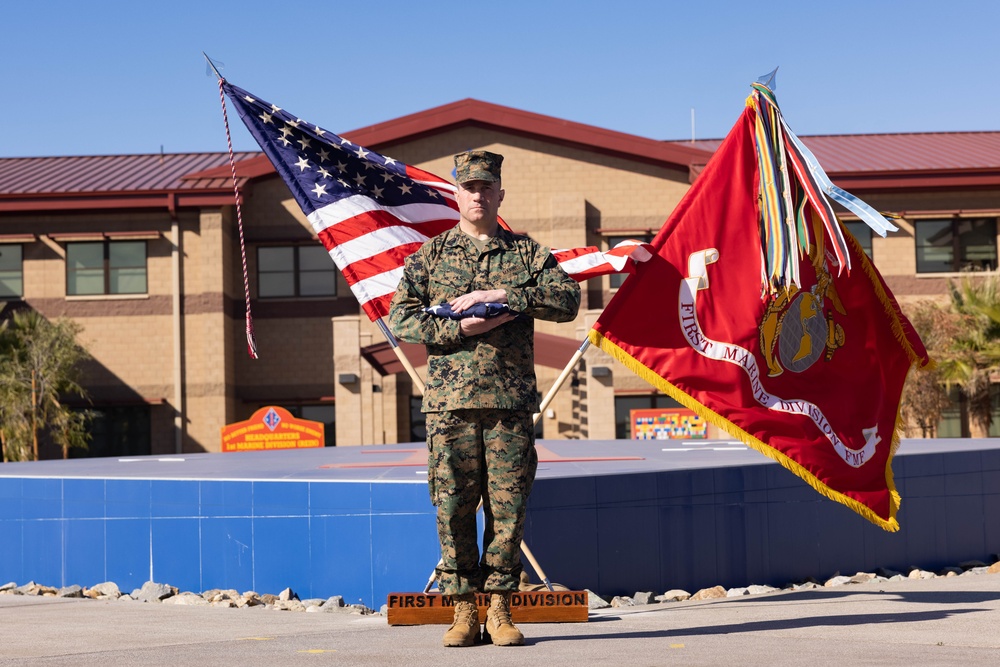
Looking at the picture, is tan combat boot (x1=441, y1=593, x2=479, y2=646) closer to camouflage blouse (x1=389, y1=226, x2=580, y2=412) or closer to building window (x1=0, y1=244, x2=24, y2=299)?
camouflage blouse (x1=389, y1=226, x2=580, y2=412)

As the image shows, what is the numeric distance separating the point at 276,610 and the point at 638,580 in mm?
2543

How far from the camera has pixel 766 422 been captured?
7.91m

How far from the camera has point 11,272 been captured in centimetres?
3141

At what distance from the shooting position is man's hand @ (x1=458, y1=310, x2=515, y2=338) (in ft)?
18.4

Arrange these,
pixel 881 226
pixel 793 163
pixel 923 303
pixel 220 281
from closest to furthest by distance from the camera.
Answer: pixel 881 226, pixel 793 163, pixel 923 303, pixel 220 281

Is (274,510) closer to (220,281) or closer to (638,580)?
(638,580)

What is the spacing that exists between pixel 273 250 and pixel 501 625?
88.5 feet

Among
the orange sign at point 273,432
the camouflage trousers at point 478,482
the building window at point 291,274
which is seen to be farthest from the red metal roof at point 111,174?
the camouflage trousers at point 478,482

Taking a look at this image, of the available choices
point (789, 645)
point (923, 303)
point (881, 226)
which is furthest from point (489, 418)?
point (923, 303)

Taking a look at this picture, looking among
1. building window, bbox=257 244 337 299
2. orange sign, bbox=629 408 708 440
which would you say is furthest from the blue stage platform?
building window, bbox=257 244 337 299

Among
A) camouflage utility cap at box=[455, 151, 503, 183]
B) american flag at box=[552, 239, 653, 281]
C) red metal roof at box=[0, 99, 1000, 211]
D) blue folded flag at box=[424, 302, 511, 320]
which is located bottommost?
blue folded flag at box=[424, 302, 511, 320]

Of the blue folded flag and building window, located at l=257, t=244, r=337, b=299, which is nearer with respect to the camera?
the blue folded flag

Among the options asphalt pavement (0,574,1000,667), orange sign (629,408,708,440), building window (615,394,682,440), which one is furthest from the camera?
building window (615,394,682,440)

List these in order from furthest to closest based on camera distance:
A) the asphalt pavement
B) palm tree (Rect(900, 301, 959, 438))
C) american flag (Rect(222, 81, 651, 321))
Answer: palm tree (Rect(900, 301, 959, 438))
american flag (Rect(222, 81, 651, 321))
the asphalt pavement
